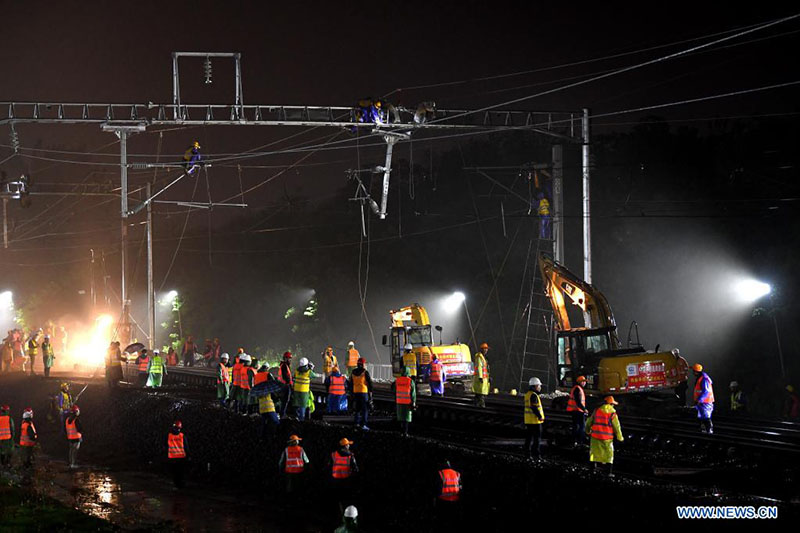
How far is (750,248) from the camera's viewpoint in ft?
145

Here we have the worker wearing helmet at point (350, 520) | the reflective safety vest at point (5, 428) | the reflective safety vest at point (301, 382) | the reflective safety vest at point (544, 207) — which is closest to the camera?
the worker wearing helmet at point (350, 520)

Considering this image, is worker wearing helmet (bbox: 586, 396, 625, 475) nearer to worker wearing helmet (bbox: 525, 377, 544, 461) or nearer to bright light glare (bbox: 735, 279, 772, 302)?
worker wearing helmet (bbox: 525, 377, 544, 461)

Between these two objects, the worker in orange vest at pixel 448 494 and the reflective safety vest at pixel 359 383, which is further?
the reflective safety vest at pixel 359 383

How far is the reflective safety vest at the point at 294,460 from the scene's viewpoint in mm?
18391

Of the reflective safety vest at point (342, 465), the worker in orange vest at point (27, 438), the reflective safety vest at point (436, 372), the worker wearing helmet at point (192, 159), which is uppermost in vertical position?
the worker wearing helmet at point (192, 159)

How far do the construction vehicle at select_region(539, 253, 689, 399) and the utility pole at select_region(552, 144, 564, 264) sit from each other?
59 centimetres

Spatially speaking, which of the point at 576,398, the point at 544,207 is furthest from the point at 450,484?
the point at 544,207

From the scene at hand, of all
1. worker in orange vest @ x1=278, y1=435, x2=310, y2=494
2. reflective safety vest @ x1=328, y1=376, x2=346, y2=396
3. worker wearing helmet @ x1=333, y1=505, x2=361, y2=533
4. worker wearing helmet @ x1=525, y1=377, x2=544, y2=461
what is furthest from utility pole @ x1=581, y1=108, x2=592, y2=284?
worker wearing helmet @ x1=333, y1=505, x2=361, y2=533

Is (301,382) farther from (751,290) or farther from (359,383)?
(751,290)

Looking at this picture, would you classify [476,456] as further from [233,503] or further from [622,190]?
[622,190]

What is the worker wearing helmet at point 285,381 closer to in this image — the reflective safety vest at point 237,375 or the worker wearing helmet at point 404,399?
the reflective safety vest at point 237,375

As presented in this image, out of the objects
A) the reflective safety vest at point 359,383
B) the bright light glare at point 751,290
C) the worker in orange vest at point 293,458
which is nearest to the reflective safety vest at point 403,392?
the reflective safety vest at point 359,383

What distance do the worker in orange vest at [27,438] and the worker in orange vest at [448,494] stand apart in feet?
48.5

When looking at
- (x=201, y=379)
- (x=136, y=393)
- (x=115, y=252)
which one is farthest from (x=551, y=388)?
(x=115, y=252)
